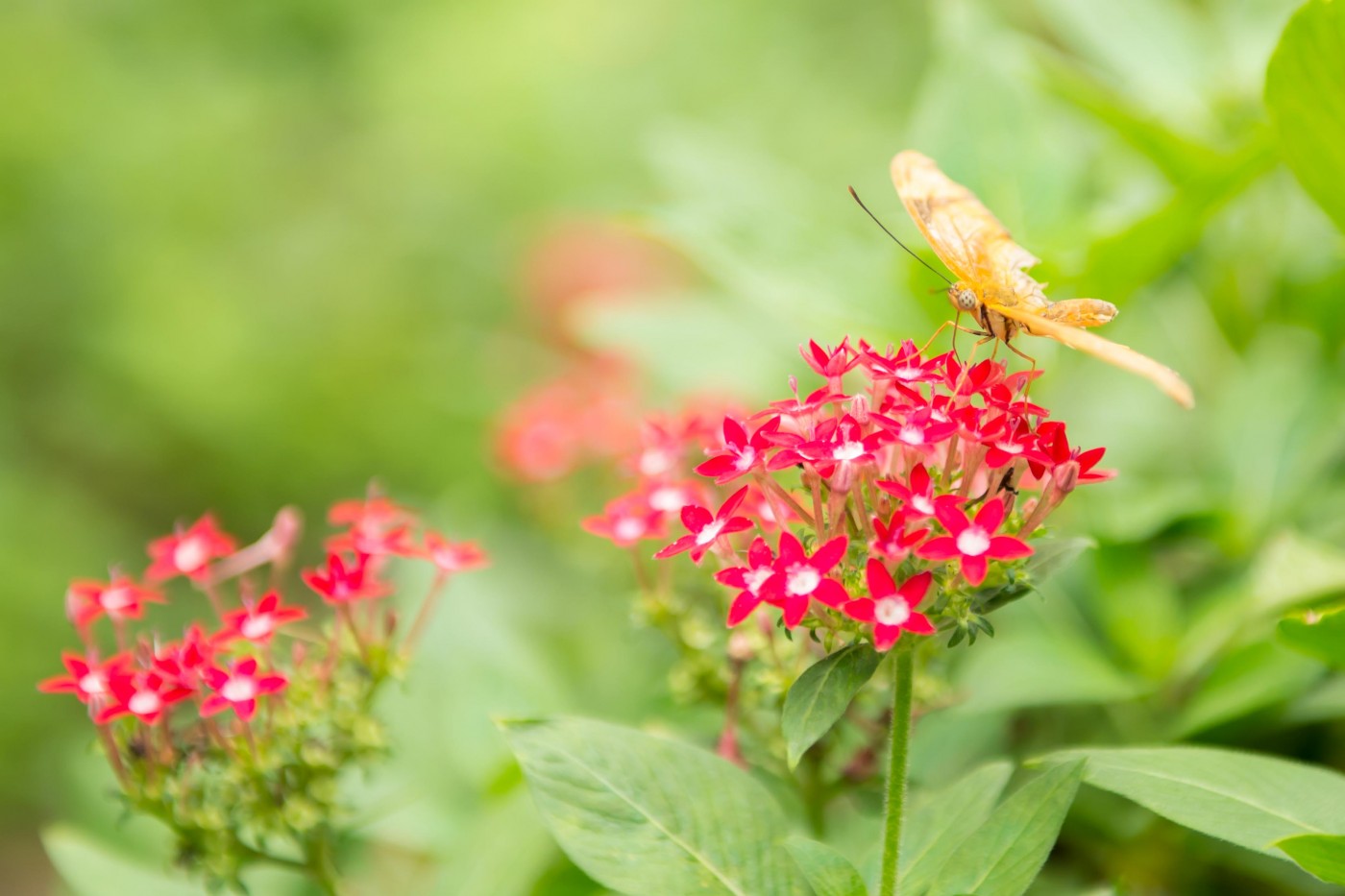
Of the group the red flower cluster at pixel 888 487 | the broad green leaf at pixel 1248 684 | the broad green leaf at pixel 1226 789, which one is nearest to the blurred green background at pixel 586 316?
the broad green leaf at pixel 1248 684

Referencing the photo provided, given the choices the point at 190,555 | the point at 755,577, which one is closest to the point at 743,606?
the point at 755,577

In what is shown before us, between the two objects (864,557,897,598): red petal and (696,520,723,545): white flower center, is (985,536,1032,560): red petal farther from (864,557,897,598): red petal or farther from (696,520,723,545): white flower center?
(696,520,723,545): white flower center

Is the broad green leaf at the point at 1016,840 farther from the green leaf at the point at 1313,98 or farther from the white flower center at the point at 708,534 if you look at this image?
the green leaf at the point at 1313,98

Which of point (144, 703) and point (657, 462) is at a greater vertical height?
point (657, 462)

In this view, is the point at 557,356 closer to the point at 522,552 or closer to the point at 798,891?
the point at 522,552

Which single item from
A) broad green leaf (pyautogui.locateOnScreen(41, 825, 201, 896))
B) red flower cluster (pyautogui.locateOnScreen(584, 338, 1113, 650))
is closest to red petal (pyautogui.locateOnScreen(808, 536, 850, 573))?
red flower cluster (pyautogui.locateOnScreen(584, 338, 1113, 650))

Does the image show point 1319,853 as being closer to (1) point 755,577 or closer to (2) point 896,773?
(2) point 896,773
